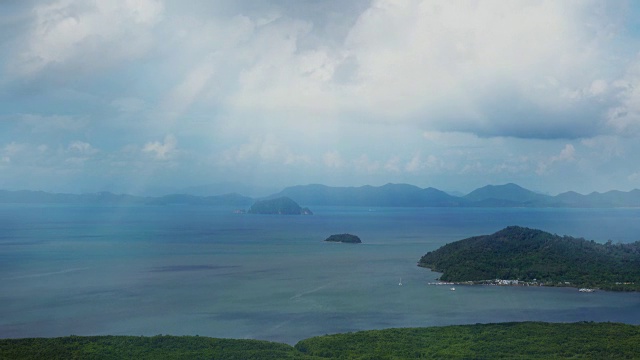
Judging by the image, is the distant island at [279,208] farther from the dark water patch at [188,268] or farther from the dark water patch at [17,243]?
the dark water patch at [188,268]

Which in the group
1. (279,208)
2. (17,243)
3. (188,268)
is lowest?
(188,268)

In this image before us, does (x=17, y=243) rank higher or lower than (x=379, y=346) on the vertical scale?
higher

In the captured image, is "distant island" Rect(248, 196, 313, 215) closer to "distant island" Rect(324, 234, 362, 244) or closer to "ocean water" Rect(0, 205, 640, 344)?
"distant island" Rect(324, 234, 362, 244)

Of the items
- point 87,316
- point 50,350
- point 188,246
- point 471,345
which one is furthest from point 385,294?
point 188,246

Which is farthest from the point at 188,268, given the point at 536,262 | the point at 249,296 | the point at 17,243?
the point at 17,243

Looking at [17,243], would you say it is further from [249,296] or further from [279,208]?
[279,208]

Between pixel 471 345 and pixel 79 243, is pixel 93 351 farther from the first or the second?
pixel 79 243

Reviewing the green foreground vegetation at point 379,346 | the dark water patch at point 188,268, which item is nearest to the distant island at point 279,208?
the dark water patch at point 188,268

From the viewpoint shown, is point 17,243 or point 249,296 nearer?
point 249,296
